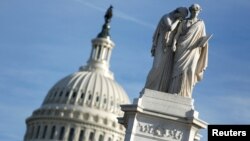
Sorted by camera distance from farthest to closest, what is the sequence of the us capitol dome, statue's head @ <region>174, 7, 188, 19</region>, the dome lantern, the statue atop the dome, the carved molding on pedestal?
1. the statue atop the dome
2. the dome lantern
3. the us capitol dome
4. statue's head @ <region>174, 7, 188, 19</region>
5. the carved molding on pedestal

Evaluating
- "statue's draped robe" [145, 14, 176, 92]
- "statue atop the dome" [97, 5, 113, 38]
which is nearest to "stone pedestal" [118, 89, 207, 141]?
"statue's draped robe" [145, 14, 176, 92]

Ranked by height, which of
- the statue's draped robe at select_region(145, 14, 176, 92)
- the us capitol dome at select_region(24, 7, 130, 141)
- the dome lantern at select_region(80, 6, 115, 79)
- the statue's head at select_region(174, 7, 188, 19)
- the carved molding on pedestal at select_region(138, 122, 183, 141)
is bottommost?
the carved molding on pedestal at select_region(138, 122, 183, 141)

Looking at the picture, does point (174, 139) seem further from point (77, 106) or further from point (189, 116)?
point (77, 106)

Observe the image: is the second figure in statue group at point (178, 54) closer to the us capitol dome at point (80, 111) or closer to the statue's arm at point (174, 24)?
the statue's arm at point (174, 24)

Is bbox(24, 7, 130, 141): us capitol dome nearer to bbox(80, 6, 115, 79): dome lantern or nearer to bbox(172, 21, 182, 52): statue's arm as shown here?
bbox(80, 6, 115, 79): dome lantern

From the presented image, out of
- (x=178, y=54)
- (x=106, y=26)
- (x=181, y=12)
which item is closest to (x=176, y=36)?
(x=178, y=54)

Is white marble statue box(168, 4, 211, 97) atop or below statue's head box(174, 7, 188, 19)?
below

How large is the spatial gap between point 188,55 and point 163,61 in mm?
A: 457

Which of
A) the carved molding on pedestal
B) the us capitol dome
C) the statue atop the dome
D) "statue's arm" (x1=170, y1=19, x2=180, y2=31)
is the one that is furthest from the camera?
the statue atop the dome

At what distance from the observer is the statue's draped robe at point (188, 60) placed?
1143 cm

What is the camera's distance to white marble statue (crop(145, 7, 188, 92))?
11617 mm

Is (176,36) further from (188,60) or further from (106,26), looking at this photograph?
(106,26)

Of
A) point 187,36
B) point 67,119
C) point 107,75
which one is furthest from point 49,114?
point 187,36

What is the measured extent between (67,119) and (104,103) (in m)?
10.7
